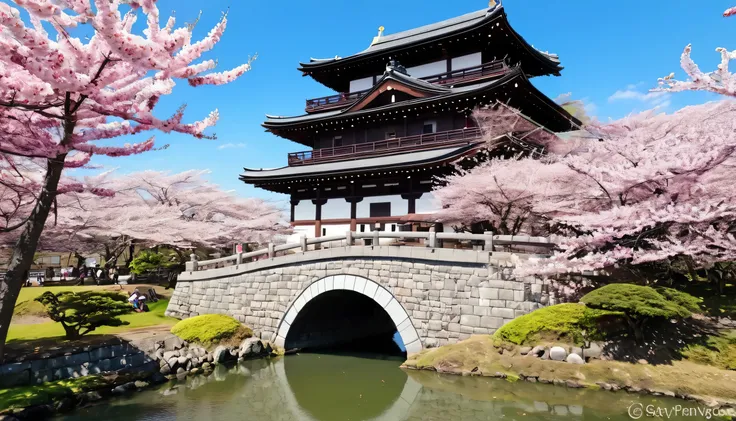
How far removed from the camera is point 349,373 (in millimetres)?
13516

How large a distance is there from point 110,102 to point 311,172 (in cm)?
1475

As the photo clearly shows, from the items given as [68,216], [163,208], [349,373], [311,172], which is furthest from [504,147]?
[68,216]

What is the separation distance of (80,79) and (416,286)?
999 centimetres

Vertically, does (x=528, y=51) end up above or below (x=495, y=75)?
above

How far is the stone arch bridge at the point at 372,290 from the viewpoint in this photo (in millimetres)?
12148

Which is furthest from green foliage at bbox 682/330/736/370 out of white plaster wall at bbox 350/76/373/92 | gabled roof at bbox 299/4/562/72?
white plaster wall at bbox 350/76/373/92

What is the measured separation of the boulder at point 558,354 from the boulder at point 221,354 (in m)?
10.0

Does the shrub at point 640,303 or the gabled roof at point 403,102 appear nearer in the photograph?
the shrub at point 640,303

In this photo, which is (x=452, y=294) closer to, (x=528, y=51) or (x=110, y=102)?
(x=110, y=102)

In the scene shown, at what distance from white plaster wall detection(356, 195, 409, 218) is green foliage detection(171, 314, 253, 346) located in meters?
7.88

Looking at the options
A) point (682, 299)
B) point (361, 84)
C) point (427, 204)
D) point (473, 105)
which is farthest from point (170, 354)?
point (361, 84)

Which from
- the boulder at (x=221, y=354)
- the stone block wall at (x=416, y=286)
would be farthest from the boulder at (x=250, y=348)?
the stone block wall at (x=416, y=286)

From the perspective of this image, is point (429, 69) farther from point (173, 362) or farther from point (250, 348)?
point (173, 362)

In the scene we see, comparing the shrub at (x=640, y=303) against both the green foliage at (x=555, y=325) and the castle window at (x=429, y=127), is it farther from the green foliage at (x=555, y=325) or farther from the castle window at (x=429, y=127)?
the castle window at (x=429, y=127)
